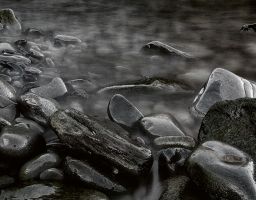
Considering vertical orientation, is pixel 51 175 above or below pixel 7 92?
below

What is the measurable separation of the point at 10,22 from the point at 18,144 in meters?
5.81

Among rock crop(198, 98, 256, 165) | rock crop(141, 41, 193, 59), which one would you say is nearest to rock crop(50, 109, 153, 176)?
rock crop(198, 98, 256, 165)

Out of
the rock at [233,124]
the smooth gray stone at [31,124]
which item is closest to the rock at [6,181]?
the smooth gray stone at [31,124]

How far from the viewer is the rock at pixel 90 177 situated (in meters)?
3.58

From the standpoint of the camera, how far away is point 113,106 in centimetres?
482

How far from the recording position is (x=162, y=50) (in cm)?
761

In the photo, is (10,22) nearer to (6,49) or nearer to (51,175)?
(6,49)

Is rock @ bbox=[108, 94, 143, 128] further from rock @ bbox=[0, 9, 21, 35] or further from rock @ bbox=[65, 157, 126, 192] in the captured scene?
rock @ bbox=[0, 9, 21, 35]

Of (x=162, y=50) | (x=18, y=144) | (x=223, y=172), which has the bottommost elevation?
(x=162, y=50)

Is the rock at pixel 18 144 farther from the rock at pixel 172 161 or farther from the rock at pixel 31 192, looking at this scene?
the rock at pixel 172 161

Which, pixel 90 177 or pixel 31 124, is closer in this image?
pixel 90 177

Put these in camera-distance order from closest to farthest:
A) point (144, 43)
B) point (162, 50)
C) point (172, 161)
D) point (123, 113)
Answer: point (172, 161) < point (123, 113) < point (162, 50) < point (144, 43)

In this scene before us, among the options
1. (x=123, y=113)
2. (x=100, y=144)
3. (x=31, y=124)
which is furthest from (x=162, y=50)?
(x=100, y=144)

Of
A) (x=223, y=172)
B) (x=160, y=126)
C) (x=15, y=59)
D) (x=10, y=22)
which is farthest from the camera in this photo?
(x=10, y=22)
